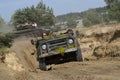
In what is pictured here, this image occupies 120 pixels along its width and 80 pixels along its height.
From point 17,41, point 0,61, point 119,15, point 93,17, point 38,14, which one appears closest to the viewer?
point 0,61

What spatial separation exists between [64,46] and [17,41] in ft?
55.8

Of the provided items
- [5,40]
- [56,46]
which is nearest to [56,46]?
[56,46]

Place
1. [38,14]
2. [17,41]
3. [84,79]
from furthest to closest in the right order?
[38,14], [17,41], [84,79]

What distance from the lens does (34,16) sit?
73.6m

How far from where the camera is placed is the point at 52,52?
2186 cm

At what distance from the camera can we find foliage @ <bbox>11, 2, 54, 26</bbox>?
7212 cm

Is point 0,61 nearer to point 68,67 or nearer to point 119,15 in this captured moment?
point 68,67

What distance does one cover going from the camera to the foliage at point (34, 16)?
7212cm

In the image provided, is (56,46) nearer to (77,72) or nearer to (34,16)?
(77,72)

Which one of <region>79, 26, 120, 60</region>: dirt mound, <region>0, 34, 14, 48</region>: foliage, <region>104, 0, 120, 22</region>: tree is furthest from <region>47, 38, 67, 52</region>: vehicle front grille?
<region>104, 0, 120, 22</region>: tree

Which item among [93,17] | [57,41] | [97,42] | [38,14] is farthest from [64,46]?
[93,17]

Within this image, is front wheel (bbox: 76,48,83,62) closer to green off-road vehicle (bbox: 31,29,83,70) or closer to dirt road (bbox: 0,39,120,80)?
green off-road vehicle (bbox: 31,29,83,70)

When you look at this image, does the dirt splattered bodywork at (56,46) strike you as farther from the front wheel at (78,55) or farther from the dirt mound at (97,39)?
the dirt mound at (97,39)

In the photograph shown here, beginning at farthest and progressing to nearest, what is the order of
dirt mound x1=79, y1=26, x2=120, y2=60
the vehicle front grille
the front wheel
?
dirt mound x1=79, y1=26, x2=120, y2=60
the front wheel
the vehicle front grille
